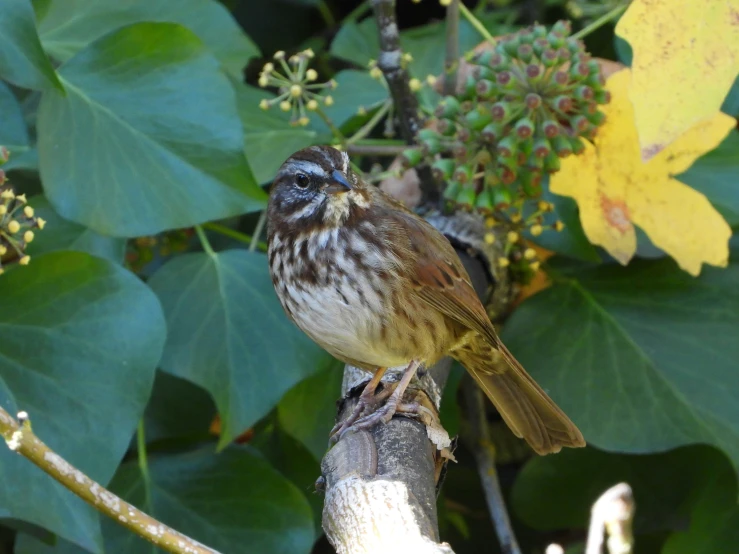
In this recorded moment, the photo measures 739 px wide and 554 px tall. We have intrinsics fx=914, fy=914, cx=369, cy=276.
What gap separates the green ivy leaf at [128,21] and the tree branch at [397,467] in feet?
2.87

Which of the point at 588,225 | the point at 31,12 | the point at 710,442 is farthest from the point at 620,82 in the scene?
the point at 31,12

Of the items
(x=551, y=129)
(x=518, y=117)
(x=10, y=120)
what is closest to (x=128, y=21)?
(x=10, y=120)

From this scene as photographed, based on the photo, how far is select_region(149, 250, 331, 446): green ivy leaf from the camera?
2.37 metres

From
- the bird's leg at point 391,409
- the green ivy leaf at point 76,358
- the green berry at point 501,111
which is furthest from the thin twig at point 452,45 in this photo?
the green ivy leaf at point 76,358

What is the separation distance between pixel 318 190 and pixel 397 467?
92 cm

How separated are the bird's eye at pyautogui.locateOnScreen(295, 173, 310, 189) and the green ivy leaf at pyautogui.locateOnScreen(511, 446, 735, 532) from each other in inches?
47.2

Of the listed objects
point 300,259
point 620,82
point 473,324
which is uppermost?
point 620,82

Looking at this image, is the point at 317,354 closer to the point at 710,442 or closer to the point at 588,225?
the point at 588,225

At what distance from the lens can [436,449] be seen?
220 centimetres

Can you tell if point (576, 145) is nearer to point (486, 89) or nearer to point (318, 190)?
point (486, 89)

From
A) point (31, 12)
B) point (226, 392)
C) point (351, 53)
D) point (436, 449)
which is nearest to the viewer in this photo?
point (31, 12)

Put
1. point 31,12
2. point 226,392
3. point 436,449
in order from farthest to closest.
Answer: point 226,392, point 436,449, point 31,12

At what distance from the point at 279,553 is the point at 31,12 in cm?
145

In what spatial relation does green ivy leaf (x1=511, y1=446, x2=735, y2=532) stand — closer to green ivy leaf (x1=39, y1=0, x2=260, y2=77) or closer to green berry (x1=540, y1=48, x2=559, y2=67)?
green berry (x1=540, y1=48, x2=559, y2=67)
